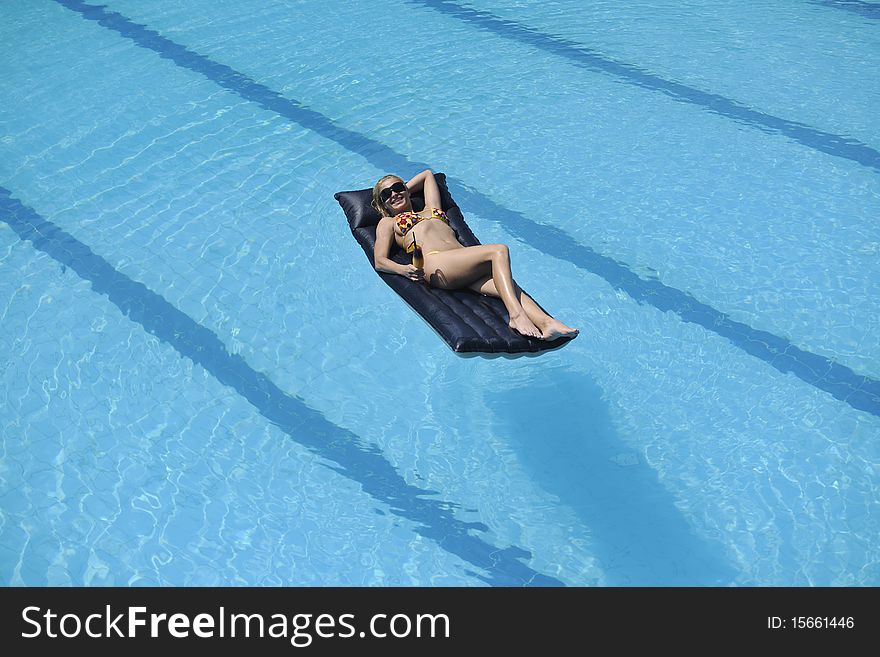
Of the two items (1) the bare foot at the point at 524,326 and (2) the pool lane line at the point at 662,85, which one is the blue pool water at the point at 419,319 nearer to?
(2) the pool lane line at the point at 662,85

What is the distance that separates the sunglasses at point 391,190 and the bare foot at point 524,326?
1142 millimetres

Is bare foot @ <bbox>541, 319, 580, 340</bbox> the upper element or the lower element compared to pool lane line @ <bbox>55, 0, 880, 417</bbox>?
upper

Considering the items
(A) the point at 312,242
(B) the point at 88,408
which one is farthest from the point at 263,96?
(B) the point at 88,408

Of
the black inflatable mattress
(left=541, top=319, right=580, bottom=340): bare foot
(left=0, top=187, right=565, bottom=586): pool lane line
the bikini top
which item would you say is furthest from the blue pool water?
(left=541, top=319, right=580, bottom=340): bare foot

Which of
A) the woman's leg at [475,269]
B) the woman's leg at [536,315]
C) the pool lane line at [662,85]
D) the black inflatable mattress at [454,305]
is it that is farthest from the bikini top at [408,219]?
the pool lane line at [662,85]

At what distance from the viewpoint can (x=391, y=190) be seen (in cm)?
470

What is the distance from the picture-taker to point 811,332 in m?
4.88

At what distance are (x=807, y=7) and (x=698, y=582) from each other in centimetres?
652

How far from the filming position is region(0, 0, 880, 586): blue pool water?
3.84m

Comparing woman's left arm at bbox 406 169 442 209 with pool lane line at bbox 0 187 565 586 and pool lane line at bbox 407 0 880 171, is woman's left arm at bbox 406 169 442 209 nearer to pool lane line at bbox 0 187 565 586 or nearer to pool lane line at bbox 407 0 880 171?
pool lane line at bbox 0 187 565 586

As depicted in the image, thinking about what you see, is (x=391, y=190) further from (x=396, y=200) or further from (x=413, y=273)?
(x=413, y=273)

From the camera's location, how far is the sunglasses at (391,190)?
470cm

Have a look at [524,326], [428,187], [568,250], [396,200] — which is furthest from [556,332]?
→ [568,250]

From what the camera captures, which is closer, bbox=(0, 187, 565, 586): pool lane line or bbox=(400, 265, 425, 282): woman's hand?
bbox=(0, 187, 565, 586): pool lane line
